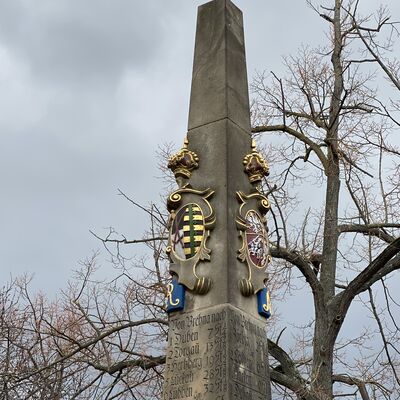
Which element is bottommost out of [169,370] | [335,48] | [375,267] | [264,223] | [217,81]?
[169,370]

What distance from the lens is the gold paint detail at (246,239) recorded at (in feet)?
23.2

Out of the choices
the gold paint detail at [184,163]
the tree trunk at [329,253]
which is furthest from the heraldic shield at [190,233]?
the tree trunk at [329,253]

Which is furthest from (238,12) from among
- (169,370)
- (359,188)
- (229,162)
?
(359,188)

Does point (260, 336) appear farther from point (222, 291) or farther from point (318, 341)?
point (318, 341)

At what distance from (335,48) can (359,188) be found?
403 cm

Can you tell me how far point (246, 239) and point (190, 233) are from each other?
55cm

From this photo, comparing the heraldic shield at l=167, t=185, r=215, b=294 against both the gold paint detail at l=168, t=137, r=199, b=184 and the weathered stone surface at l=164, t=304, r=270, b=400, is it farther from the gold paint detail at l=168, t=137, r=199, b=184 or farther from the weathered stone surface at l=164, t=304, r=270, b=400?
the weathered stone surface at l=164, t=304, r=270, b=400

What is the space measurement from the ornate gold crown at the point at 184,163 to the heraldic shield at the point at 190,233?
0.61ft

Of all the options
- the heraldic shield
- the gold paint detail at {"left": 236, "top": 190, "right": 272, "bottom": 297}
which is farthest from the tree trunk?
the heraldic shield

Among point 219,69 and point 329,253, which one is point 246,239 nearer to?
point 219,69

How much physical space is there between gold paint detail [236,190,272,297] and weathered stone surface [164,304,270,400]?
0.95 ft

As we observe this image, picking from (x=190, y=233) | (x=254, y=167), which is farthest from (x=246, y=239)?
(x=254, y=167)

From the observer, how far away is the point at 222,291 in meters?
6.84

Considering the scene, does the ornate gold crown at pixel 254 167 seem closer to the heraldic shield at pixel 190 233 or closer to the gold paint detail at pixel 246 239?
the gold paint detail at pixel 246 239
